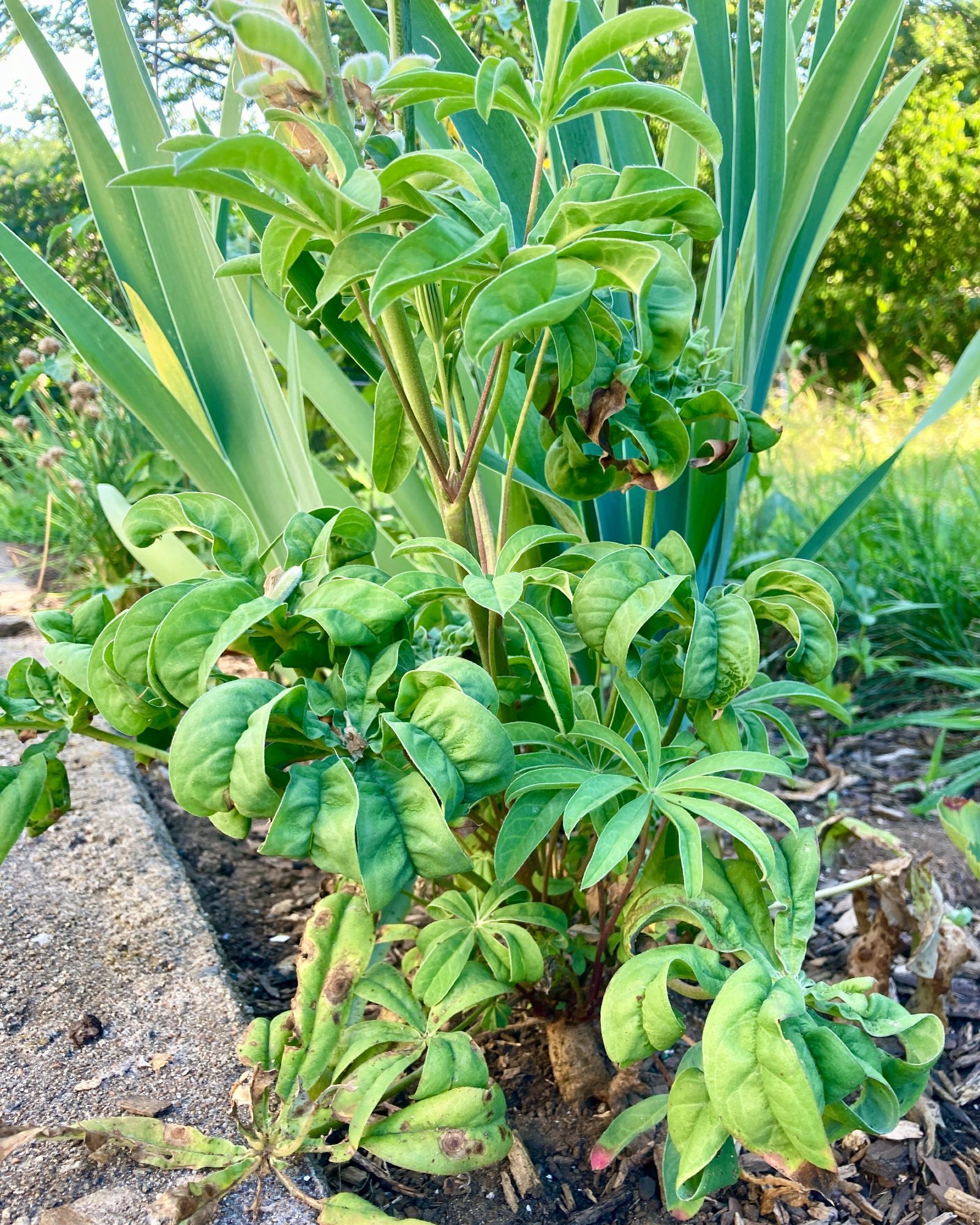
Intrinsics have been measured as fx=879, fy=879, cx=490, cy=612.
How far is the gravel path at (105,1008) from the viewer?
745 mm

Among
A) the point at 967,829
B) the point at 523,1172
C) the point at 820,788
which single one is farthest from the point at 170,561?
the point at 820,788

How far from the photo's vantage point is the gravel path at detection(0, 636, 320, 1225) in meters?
0.75

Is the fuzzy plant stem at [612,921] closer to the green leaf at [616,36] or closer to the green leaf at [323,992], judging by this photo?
the green leaf at [323,992]

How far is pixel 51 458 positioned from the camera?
122 inches

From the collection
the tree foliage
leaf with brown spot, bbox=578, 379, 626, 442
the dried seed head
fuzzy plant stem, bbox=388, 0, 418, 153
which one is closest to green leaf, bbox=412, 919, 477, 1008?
leaf with brown spot, bbox=578, 379, 626, 442

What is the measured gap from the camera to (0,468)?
4289 millimetres

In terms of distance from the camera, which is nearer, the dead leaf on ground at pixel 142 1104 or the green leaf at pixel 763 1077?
the green leaf at pixel 763 1077

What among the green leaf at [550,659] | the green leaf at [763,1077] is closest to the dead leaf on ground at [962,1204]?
the green leaf at [763,1077]

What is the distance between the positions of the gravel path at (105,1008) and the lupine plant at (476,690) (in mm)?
38

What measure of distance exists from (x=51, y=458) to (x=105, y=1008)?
2.59 metres

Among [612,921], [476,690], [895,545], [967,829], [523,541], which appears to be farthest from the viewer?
[895,545]

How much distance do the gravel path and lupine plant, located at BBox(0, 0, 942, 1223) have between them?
4 cm

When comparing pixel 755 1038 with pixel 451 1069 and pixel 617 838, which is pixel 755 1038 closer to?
pixel 617 838

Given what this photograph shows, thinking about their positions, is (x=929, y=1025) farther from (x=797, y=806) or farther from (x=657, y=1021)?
(x=797, y=806)
